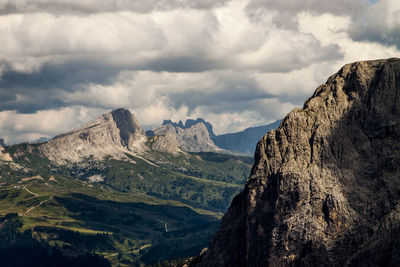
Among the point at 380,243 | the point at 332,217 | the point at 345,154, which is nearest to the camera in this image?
the point at 380,243

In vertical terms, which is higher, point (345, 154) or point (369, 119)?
point (369, 119)

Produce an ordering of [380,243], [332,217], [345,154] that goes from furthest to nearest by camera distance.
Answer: [345,154]
[332,217]
[380,243]

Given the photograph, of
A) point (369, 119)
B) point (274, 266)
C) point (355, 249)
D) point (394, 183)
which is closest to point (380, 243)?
point (355, 249)

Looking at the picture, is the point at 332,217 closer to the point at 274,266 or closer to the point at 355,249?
the point at 355,249

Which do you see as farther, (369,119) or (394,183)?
(369,119)

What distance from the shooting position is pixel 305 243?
175375mm

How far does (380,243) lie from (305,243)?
22275 mm

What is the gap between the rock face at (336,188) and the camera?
566 ft

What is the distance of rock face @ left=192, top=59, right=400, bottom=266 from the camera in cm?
17238

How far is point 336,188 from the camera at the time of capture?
182125 mm

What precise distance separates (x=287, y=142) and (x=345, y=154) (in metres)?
20.5

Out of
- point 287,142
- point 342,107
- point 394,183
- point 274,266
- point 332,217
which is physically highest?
point 342,107

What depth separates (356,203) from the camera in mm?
178625

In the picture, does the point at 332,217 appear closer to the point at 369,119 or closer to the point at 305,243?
the point at 305,243
